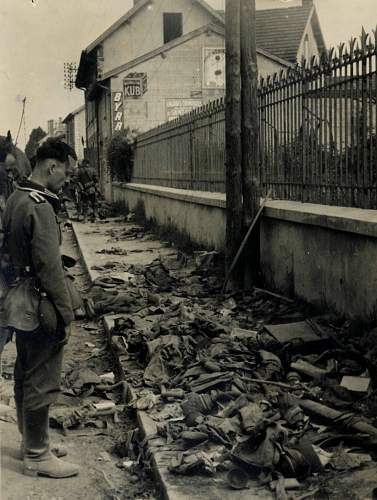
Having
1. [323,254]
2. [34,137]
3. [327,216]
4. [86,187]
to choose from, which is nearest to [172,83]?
[86,187]

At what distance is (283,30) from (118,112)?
11552mm

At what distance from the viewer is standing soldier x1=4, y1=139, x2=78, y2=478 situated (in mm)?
4418

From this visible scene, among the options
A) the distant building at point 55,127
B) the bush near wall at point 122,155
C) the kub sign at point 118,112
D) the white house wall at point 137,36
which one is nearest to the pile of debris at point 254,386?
the bush near wall at point 122,155

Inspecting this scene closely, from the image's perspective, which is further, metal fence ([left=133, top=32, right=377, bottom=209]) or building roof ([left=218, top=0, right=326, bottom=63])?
building roof ([left=218, top=0, right=326, bottom=63])

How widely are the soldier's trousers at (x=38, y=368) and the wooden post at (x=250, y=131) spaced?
16.8ft

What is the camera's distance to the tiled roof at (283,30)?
118 ft

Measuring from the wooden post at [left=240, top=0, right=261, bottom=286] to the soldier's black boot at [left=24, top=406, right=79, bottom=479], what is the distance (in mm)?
5171

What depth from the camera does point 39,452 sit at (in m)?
4.59

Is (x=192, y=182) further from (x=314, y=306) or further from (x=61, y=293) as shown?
(x=61, y=293)

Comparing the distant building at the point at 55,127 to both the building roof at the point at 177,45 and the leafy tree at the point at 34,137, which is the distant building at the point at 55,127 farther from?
the building roof at the point at 177,45

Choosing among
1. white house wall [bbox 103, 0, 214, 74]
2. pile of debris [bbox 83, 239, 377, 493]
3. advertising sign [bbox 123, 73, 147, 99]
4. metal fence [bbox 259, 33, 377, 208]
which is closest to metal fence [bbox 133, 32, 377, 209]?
metal fence [bbox 259, 33, 377, 208]

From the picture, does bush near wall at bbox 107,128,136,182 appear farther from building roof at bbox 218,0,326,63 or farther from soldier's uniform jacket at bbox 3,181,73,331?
soldier's uniform jacket at bbox 3,181,73,331

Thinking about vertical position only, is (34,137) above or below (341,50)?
above

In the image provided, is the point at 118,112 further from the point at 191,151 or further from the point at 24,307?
the point at 24,307
